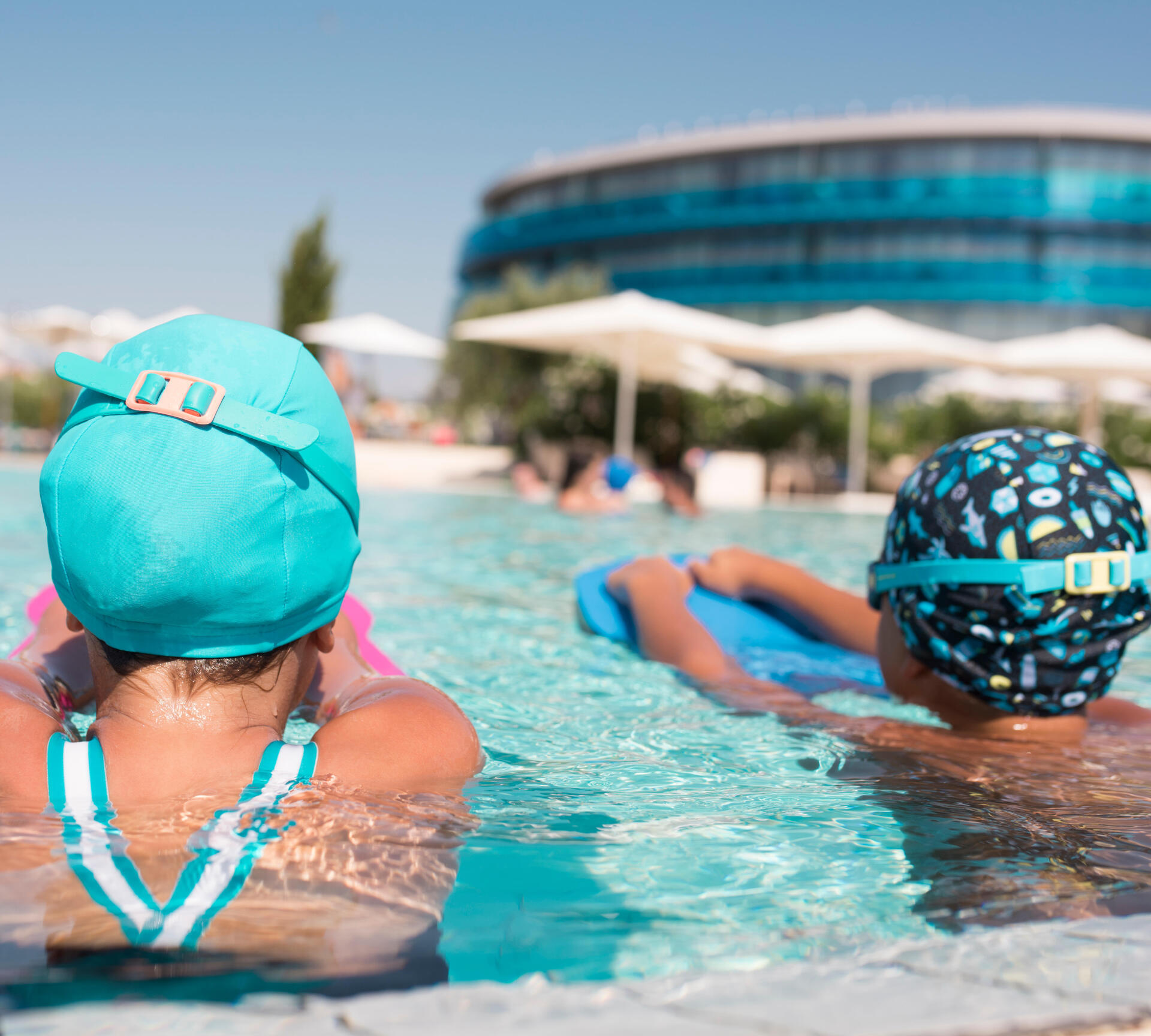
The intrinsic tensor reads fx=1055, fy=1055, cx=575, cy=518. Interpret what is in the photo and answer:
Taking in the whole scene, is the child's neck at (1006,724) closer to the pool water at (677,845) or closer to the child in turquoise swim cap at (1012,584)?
the child in turquoise swim cap at (1012,584)

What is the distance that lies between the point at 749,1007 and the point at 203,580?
75 centimetres

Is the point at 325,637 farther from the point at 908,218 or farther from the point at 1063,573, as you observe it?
the point at 908,218

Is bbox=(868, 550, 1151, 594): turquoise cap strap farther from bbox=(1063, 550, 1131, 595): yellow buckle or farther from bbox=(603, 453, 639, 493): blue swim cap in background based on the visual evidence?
bbox=(603, 453, 639, 493): blue swim cap in background

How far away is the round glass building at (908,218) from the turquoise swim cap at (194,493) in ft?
155

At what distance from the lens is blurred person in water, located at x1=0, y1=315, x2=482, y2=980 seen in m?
1.21

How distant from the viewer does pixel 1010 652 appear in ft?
6.49

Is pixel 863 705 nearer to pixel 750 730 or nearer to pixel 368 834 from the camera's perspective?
pixel 750 730

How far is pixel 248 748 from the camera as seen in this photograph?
136 cm

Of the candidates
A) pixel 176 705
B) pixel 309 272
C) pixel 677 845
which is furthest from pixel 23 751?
pixel 309 272

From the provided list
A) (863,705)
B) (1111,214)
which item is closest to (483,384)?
(863,705)

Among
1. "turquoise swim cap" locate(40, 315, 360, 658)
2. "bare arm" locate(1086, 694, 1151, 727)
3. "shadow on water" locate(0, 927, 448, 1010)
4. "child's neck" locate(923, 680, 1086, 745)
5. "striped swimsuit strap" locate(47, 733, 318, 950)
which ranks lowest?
"bare arm" locate(1086, 694, 1151, 727)

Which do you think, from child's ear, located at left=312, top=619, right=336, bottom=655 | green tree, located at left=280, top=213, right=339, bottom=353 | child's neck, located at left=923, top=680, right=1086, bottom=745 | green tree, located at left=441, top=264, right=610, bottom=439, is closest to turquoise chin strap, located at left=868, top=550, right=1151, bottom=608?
child's neck, located at left=923, top=680, right=1086, bottom=745

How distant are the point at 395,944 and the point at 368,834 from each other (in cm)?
23

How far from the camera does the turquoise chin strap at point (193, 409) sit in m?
1.23
